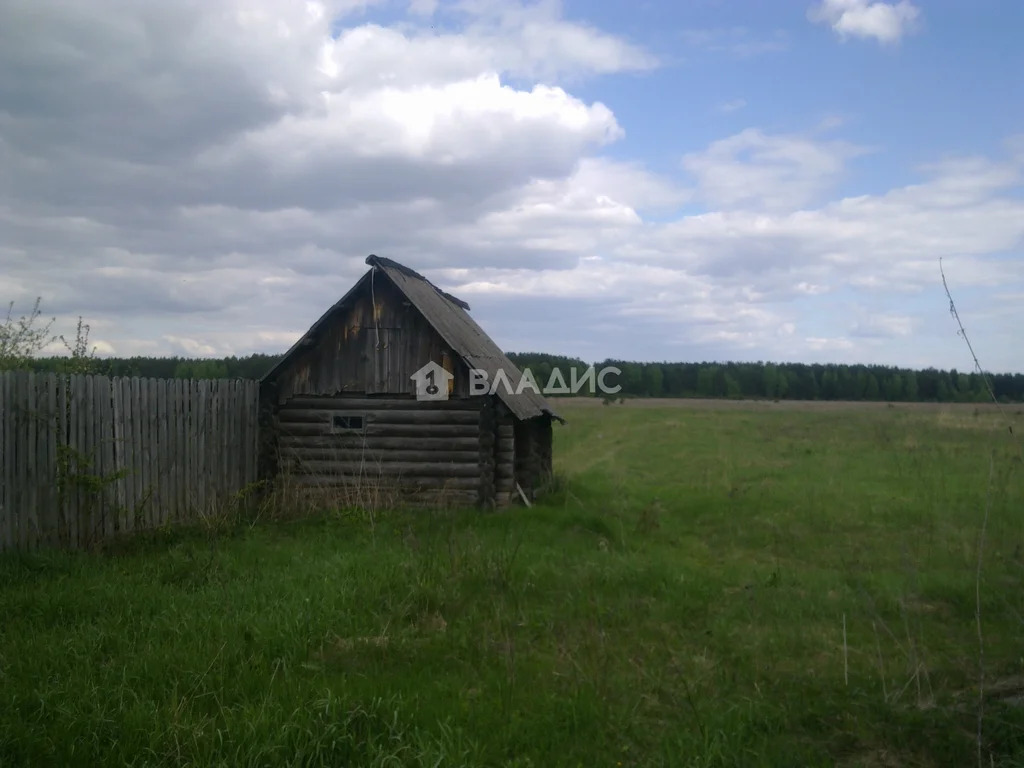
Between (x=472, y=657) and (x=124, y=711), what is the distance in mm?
2397

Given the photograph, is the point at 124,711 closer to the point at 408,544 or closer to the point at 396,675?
the point at 396,675

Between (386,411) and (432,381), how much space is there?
962mm

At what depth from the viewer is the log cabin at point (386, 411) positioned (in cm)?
1338

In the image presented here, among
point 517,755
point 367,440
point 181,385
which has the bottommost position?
point 517,755

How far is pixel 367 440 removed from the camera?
1366 centimetres

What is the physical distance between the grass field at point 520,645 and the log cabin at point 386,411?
3.98ft

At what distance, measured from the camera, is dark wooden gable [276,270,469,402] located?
13.5m

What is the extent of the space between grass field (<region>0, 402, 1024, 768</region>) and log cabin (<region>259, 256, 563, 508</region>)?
1214 mm

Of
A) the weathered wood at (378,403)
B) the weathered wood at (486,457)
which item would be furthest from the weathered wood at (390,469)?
the weathered wood at (378,403)

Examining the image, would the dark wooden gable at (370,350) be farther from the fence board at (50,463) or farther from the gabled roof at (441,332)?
the fence board at (50,463)

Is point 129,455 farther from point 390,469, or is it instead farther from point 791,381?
point 791,381

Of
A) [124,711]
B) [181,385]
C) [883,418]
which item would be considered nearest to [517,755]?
[124,711]

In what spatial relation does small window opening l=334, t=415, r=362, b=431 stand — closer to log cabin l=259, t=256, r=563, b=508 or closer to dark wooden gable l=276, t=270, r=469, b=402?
log cabin l=259, t=256, r=563, b=508

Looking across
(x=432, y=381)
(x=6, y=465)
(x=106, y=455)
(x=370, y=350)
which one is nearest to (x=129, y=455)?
(x=106, y=455)
